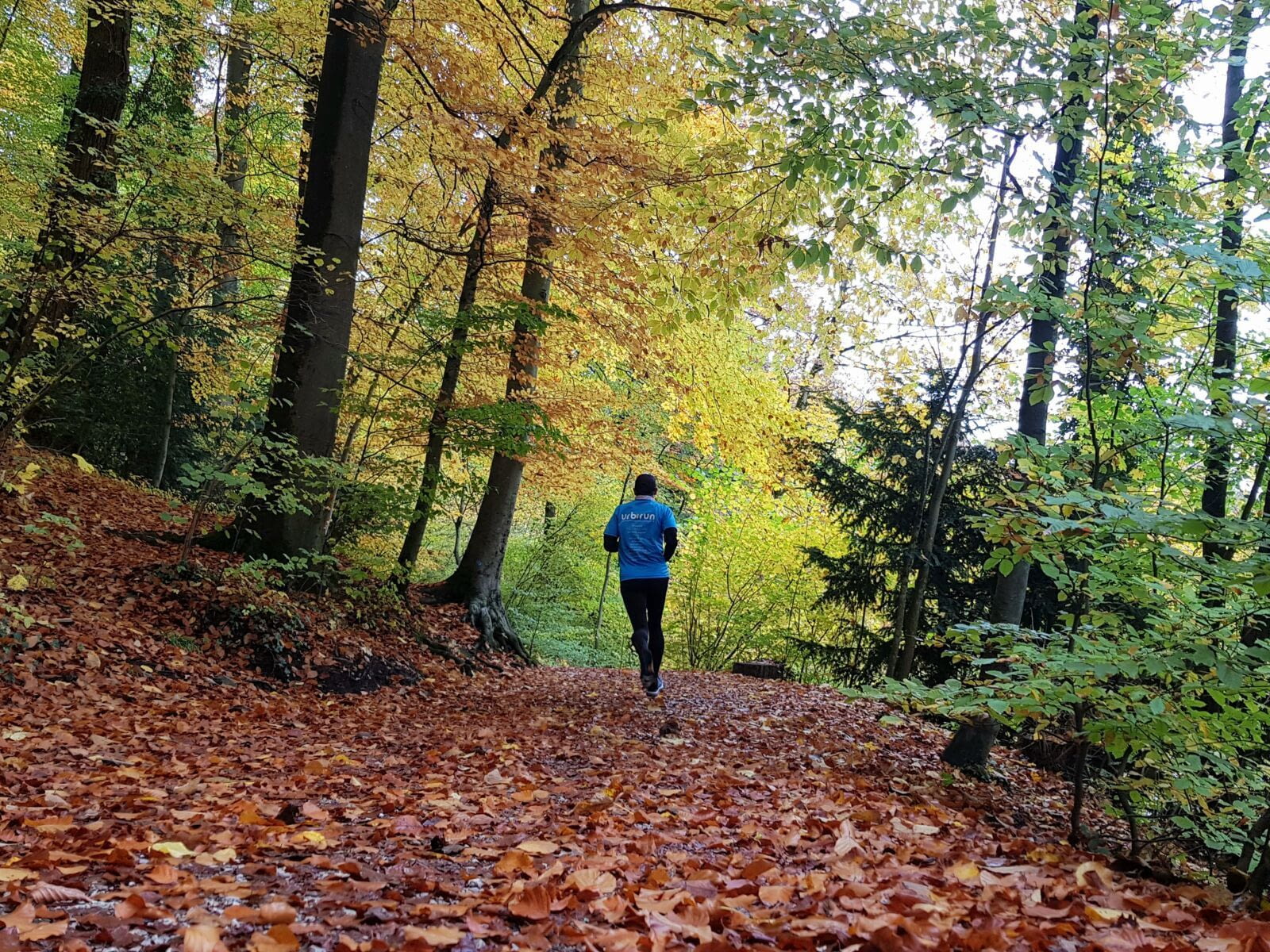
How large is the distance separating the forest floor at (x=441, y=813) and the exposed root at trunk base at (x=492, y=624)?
98.5 inches

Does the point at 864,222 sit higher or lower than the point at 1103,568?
higher

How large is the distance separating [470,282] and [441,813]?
26.1ft

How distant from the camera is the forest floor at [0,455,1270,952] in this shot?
204 cm

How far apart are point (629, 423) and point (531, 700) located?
594 cm

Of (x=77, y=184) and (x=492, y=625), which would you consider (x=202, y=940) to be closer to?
(x=77, y=184)

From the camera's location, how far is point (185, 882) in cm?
233

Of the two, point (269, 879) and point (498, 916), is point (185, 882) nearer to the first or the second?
point (269, 879)

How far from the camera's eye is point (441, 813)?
340 centimetres

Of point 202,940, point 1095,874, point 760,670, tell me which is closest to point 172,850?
point 202,940

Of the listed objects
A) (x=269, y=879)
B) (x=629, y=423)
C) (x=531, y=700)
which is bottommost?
(x=531, y=700)

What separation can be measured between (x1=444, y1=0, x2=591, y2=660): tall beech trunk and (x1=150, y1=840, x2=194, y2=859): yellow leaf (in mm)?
7456

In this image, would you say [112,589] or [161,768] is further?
Result: [112,589]

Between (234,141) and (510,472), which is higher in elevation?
(234,141)

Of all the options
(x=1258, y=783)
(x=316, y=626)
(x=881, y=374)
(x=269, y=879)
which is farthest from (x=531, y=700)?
(x=881, y=374)
